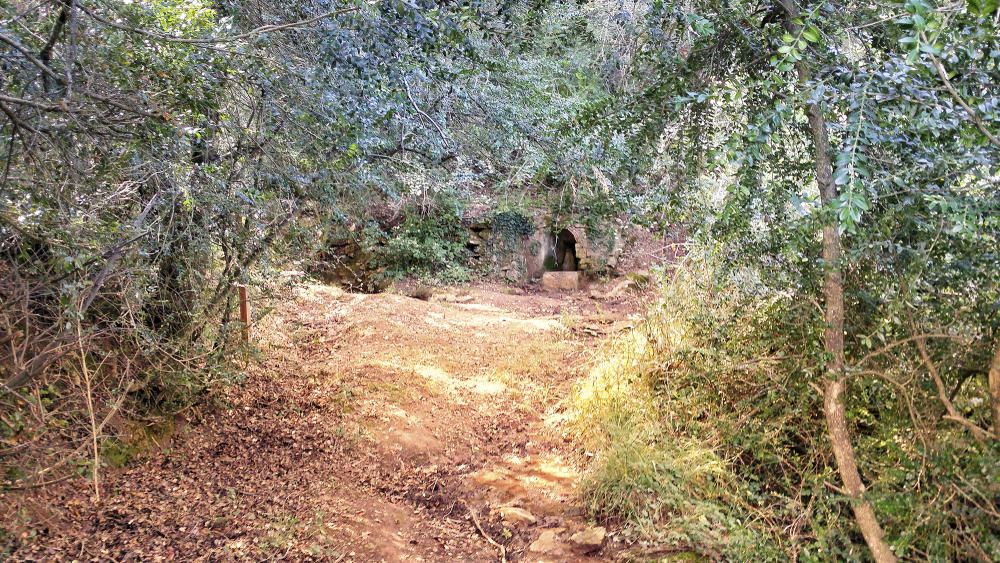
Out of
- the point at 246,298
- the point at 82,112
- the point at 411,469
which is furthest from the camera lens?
the point at 246,298

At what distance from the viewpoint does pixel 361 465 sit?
18.5 ft

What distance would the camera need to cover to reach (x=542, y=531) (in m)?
4.75

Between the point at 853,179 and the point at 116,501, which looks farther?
the point at 116,501

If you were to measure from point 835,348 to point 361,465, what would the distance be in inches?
145

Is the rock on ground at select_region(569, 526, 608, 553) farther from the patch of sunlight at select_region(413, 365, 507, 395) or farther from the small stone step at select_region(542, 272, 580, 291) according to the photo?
the small stone step at select_region(542, 272, 580, 291)

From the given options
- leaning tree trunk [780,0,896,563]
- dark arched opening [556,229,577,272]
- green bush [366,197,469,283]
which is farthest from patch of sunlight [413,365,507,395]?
dark arched opening [556,229,577,272]

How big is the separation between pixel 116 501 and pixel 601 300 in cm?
1108

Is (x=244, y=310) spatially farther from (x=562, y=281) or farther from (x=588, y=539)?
(x=562, y=281)

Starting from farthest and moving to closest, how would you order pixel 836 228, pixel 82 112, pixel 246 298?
pixel 246 298 → pixel 836 228 → pixel 82 112

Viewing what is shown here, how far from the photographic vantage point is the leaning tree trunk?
371cm

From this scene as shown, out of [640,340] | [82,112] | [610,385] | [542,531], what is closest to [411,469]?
[542,531]

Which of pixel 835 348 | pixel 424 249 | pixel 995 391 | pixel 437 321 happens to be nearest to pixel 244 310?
pixel 437 321

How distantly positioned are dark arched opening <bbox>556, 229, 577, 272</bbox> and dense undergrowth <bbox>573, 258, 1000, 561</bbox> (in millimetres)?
10418

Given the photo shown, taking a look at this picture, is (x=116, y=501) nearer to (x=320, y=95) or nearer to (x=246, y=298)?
(x=246, y=298)
